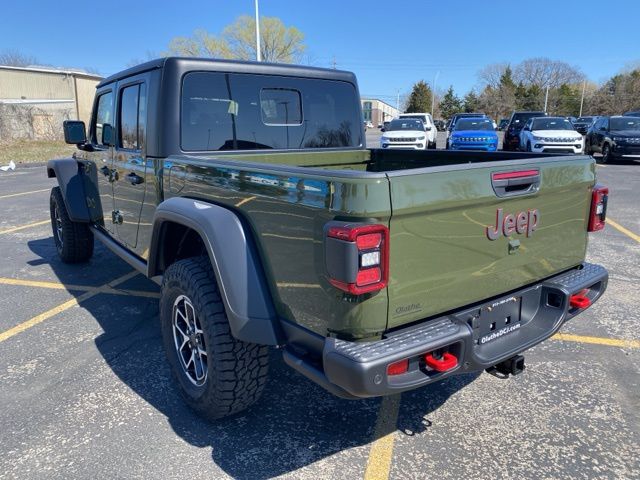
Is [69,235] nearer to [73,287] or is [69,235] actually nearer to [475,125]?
[73,287]

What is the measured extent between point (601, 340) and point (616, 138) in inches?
633

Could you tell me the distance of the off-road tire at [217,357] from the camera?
2.59m

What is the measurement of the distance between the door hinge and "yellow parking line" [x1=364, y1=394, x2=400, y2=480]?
→ 261 centimetres

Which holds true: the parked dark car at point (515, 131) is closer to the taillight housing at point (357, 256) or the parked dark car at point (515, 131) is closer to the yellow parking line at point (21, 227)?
the yellow parking line at point (21, 227)

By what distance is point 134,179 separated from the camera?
369cm

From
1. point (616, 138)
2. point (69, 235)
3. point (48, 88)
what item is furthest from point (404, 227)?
point (48, 88)

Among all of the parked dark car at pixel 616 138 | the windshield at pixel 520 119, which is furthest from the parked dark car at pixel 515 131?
the parked dark car at pixel 616 138

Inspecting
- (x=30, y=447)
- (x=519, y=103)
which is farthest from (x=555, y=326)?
(x=519, y=103)

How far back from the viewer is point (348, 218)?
6.38 feet

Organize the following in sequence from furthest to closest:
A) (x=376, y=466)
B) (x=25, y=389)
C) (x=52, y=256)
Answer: (x=52, y=256), (x=25, y=389), (x=376, y=466)

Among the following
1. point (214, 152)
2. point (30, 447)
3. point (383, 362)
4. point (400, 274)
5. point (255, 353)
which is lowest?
point (30, 447)

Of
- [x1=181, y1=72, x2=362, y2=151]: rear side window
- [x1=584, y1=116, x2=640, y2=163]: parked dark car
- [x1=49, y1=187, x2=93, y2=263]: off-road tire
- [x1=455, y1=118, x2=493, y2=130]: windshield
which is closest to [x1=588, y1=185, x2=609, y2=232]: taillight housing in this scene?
[x1=181, y1=72, x2=362, y2=151]: rear side window

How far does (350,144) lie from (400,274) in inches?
96.5

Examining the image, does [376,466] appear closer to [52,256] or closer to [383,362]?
[383,362]
